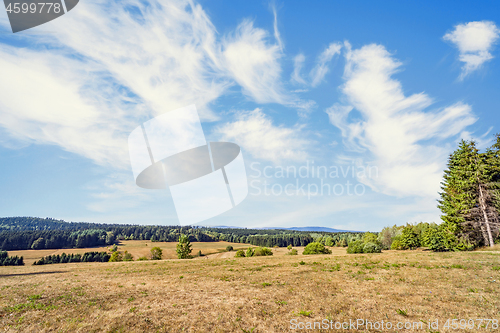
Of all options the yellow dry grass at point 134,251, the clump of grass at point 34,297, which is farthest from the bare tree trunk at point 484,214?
the yellow dry grass at point 134,251

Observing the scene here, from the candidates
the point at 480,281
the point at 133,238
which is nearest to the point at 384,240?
the point at 480,281

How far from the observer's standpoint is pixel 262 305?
12211 millimetres

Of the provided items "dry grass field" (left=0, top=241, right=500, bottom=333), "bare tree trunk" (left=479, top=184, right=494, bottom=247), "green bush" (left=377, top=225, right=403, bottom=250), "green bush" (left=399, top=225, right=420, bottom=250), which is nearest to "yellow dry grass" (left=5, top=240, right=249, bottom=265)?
"green bush" (left=377, top=225, right=403, bottom=250)

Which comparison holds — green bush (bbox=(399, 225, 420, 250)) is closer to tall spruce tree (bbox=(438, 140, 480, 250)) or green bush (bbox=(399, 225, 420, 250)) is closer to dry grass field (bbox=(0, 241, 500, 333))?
tall spruce tree (bbox=(438, 140, 480, 250))

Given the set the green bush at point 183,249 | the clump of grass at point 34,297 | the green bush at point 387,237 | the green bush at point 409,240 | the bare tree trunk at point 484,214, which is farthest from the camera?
the green bush at point 387,237

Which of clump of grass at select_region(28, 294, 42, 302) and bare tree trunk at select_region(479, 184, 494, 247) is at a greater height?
bare tree trunk at select_region(479, 184, 494, 247)

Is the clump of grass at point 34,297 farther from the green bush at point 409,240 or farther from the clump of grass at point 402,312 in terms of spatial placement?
the green bush at point 409,240

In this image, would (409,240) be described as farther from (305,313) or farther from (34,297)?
(34,297)

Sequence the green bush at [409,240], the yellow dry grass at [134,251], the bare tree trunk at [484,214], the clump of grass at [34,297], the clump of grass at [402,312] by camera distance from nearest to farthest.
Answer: the clump of grass at [402,312] < the clump of grass at [34,297] < the bare tree trunk at [484,214] < the green bush at [409,240] < the yellow dry grass at [134,251]

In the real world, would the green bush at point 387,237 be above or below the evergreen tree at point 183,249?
above

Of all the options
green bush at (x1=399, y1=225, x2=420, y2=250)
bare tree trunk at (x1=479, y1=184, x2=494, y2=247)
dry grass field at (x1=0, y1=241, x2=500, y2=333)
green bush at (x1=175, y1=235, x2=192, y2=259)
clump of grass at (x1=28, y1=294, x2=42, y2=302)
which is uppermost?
bare tree trunk at (x1=479, y1=184, x2=494, y2=247)

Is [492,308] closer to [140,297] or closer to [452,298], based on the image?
[452,298]

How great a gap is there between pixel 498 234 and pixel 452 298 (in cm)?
3997

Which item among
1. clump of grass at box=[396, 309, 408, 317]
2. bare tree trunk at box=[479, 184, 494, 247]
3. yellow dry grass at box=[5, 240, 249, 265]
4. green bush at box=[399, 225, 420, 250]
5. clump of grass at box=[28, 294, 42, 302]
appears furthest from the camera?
yellow dry grass at box=[5, 240, 249, 265]
